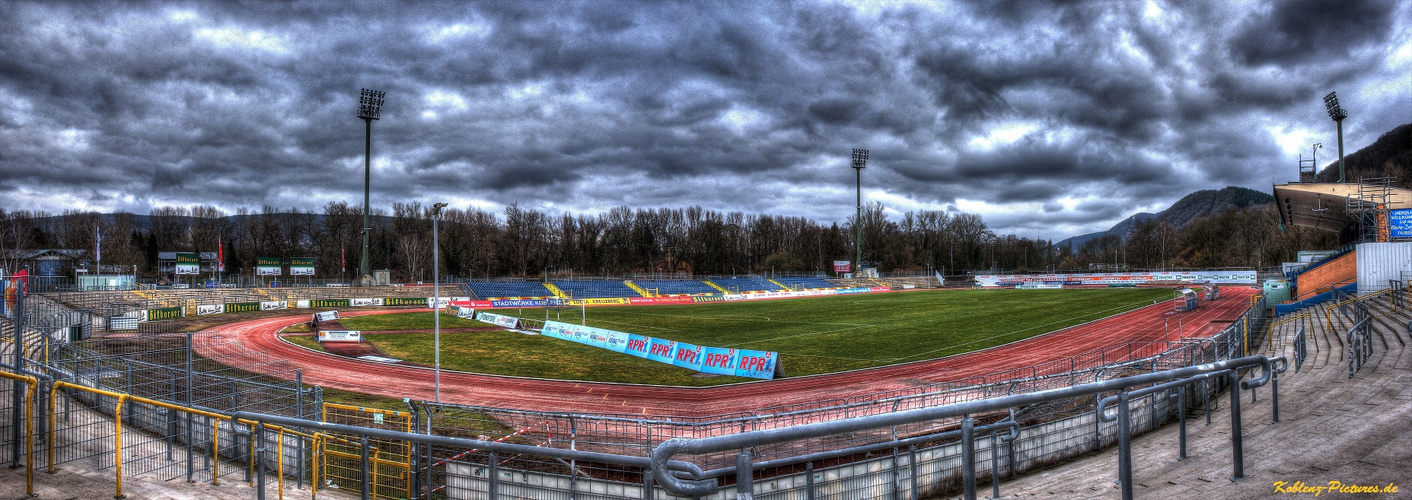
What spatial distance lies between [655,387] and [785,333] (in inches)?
734

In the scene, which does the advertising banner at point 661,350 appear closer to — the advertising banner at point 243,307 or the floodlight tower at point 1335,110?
the advertising banner at point 243,307

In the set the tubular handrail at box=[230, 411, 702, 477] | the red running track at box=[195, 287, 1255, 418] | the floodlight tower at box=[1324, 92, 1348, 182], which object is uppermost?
the floodlight tower at box=[1324, 92, 1348, 182]

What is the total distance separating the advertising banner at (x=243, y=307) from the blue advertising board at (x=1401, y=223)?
264 feet

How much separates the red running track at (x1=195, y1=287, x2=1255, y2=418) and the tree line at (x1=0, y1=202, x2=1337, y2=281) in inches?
3000

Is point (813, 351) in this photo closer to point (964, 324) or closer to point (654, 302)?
point (964, 324)

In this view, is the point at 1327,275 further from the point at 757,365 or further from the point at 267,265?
the point at 267,265

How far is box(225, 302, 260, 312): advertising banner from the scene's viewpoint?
5786cm

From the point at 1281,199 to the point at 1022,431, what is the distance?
1912 inches

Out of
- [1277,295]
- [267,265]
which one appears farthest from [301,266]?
[1277,295]

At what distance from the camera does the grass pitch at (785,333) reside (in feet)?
96.4

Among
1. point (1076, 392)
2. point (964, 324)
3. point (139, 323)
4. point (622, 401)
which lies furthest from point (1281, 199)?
point (139, 323)

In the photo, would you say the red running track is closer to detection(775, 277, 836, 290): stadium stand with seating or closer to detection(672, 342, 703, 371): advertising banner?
detection(672, 342, 703, 371): advertising banner

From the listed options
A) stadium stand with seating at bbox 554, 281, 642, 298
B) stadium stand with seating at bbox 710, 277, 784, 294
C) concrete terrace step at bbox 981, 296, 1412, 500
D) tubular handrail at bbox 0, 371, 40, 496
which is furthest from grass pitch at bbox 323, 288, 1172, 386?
stadium stand with seating at bbox 710, 277, 784, 294

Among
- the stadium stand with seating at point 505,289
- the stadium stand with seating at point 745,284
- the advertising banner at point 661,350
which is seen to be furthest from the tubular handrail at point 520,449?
the stadium stand with seating at point 745,284
